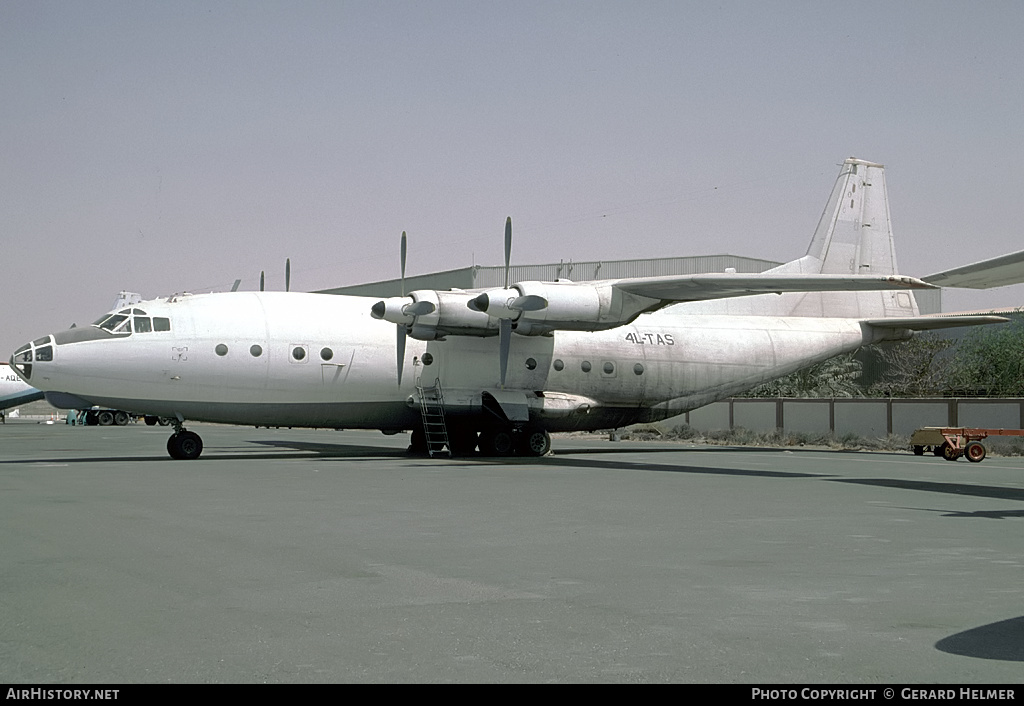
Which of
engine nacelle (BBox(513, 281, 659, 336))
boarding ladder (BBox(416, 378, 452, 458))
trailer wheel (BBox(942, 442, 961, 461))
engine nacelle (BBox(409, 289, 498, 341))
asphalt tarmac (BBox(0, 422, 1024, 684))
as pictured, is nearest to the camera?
asphalt tarmac (BBox(0, 422, 1024, 684))

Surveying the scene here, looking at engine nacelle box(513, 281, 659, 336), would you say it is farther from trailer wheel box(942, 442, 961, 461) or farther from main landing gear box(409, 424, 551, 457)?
trailer wheel box(942, 442, 961, 461)

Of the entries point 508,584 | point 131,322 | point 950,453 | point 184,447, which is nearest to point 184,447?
point 184,447

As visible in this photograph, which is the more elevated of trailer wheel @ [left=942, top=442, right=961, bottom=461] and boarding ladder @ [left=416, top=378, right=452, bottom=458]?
boarding ladder @ [left=416, top=378, right=452, bottom=458]

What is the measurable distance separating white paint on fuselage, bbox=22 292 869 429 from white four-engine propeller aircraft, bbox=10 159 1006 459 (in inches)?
1.5

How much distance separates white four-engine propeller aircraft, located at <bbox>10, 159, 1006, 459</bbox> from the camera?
22.8 m

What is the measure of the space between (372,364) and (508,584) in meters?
18.1

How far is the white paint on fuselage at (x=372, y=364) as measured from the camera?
902 inches

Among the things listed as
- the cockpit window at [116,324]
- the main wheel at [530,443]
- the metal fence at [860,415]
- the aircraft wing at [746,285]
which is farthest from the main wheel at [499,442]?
the metal fence at [860,415]

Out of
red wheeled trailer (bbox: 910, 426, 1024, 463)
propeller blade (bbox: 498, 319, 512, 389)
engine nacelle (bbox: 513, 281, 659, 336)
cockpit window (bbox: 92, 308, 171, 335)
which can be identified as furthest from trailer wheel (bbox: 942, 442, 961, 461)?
cockpit window (bbox: 92, 308, 171, 335)

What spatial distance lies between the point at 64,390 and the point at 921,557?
1928cm

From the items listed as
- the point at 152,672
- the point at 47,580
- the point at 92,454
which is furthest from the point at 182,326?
the point at 152,672

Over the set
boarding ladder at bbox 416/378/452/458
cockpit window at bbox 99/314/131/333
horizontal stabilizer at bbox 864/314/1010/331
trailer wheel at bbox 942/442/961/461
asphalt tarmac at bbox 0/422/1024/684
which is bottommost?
trailer wheel at bbox 942/442/961/461

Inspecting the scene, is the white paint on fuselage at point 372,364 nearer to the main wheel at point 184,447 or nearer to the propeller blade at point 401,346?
the propeller blade at point 401,346

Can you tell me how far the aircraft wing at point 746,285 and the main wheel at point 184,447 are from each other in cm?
1096
